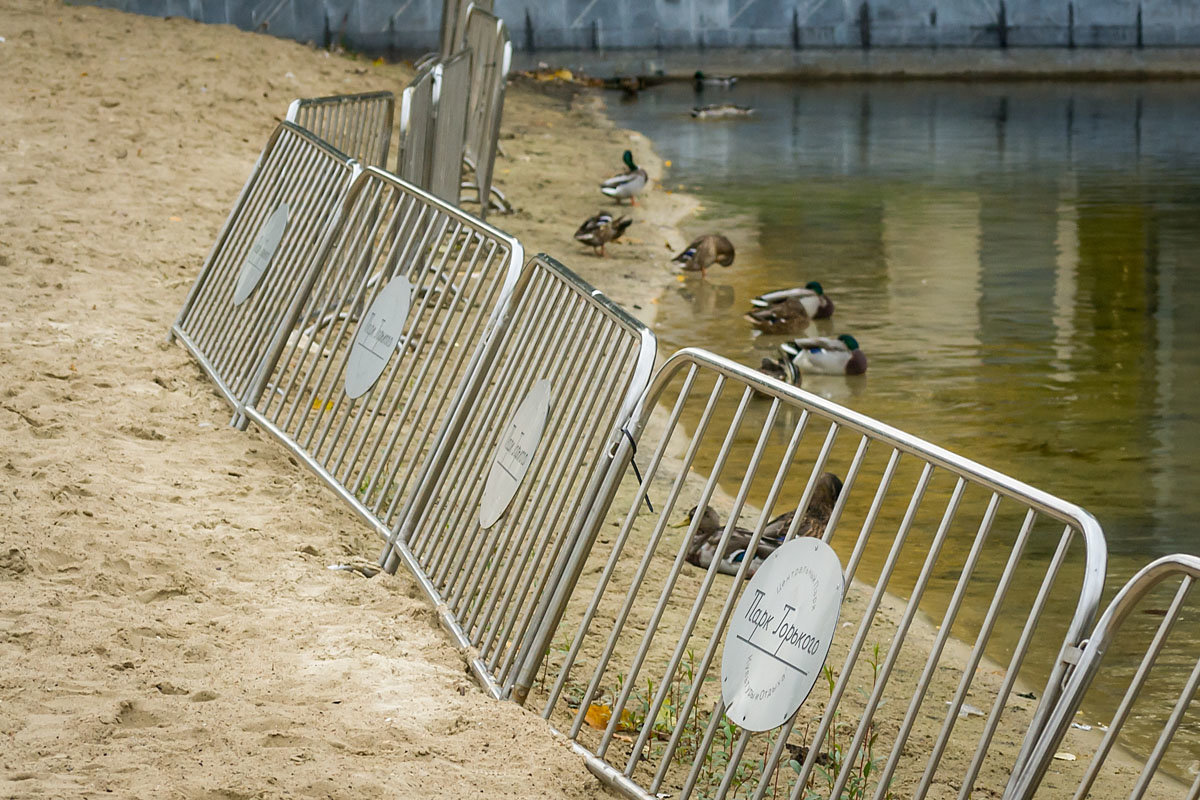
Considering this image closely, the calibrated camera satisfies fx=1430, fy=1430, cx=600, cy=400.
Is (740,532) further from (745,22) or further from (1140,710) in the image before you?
(745,22)

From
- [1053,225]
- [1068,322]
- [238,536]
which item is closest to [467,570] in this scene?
[238,536]

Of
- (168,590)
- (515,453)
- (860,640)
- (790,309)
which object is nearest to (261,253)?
(168,590)

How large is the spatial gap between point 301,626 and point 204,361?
3.35m

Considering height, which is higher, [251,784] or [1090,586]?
[1090,586]

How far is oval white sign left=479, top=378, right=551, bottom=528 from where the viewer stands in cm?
462

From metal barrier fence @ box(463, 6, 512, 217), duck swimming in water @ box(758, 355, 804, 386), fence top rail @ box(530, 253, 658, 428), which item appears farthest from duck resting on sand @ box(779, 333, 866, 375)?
fence top rail @ box(530, 253, 658, 428)

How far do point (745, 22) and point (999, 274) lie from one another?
18722 mm

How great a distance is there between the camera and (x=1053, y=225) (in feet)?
48.6

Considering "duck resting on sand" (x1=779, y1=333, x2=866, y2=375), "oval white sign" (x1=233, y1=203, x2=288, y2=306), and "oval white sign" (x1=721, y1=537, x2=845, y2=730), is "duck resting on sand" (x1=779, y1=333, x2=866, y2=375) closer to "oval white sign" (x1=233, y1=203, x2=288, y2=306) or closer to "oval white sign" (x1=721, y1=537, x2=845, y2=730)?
"oval white sign" (x1=233, y1=203, x2=288, y2=306)

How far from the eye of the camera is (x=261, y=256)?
25.1 ft

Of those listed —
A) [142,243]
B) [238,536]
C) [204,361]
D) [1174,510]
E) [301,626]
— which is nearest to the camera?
[301,626]

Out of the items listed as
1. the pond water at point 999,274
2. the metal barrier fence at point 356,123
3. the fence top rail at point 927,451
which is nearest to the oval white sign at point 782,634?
the fence top rail at point 927,451

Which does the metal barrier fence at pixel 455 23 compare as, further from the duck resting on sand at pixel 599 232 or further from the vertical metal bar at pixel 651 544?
the vertical metal bar at pixel 651 544

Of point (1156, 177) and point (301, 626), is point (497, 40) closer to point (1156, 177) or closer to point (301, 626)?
point (301, 626)
